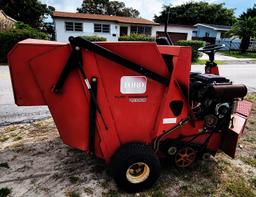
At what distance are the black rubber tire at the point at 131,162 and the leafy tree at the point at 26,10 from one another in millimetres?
32073

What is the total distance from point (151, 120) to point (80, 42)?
1.05m

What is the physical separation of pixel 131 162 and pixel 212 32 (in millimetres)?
33895

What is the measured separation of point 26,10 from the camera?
29969 millimetres

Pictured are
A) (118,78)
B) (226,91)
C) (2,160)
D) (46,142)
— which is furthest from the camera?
(46,142)

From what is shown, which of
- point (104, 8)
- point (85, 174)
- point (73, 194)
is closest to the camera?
point (73, 194)

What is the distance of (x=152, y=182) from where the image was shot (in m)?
2.51

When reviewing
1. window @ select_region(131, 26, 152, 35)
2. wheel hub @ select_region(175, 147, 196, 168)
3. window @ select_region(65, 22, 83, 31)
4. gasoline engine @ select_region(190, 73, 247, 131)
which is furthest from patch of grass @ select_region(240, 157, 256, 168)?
window @ select_region(131, 26, 152, 35)

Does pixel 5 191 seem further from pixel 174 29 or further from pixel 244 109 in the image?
pixel 174 29

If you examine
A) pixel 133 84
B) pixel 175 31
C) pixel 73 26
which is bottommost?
pixel 133 84

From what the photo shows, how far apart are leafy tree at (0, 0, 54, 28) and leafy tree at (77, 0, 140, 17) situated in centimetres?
1696

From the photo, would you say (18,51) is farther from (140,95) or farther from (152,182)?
(152,182)

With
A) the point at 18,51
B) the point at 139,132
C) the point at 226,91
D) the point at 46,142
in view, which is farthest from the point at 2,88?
the point at 226,91

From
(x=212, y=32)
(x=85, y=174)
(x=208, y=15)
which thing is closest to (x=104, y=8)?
(x=208, y=15)

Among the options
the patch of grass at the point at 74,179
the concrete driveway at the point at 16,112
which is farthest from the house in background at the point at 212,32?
Answer: the patch of grass at the point at 74,179
